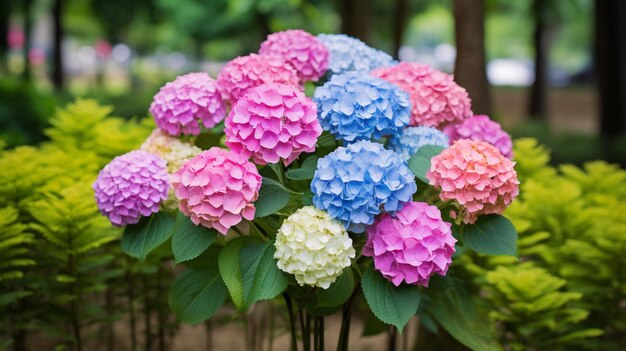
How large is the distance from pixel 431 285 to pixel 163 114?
4.27 ft

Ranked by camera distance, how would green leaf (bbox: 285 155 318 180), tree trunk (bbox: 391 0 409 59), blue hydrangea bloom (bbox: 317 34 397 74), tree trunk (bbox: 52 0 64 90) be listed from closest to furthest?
green leaf (bbox: 285 155 318 180) → blue hydrangea bloom (bbox: 317 34 397 74) → tree trunk (bbox: 391 0 409 59) → tree trunk (bbox: 52 0 64 90)

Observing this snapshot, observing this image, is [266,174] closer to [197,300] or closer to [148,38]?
[197,300]

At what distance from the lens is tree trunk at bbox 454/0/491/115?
4.65 metres

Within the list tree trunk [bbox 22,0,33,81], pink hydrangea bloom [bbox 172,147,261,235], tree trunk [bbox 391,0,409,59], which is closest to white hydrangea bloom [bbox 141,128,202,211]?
pink hydrangea bloom [bbox 172,147,261,235]

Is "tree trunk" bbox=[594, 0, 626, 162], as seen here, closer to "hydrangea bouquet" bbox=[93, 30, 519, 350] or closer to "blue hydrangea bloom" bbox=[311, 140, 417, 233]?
"hydrangea bouquet" bbox=[93, 30, 519, 350]

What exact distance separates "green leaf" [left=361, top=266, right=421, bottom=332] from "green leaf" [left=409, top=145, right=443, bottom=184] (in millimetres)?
430

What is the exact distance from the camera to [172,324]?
4.12 metres

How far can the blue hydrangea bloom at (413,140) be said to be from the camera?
290 centimetres

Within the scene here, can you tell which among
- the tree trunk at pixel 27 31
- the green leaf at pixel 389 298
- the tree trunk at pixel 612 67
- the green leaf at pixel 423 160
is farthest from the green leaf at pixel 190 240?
the tree trunk at pixel 27 31

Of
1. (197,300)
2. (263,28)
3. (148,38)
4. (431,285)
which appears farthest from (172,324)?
(148,38)

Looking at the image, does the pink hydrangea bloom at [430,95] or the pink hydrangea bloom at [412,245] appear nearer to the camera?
the pink hydrangea bloom at [412,245]

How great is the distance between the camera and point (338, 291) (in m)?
2.61

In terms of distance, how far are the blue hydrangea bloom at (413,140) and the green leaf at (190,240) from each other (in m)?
0.85

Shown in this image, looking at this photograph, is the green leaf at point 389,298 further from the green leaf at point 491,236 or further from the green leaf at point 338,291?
the green leaf at point 491,236
